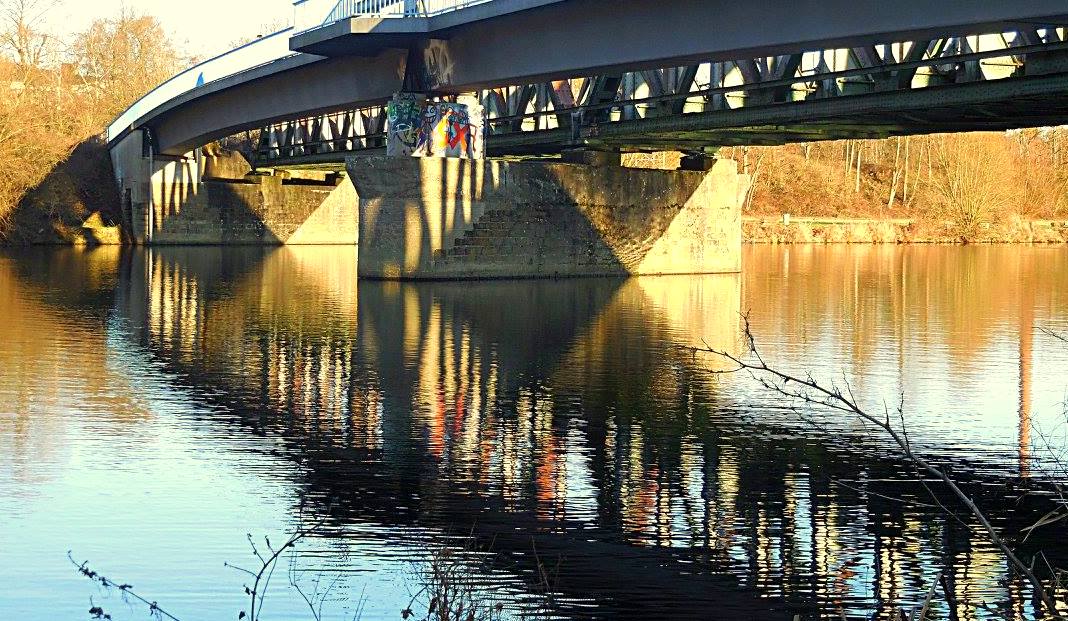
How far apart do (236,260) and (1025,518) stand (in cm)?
4744

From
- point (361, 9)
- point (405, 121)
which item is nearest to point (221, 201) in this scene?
point (405, 121)

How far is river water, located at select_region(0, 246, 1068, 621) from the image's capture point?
351 inches

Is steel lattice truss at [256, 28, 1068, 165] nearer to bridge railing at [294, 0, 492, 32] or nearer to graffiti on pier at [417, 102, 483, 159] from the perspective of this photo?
graffiti on pier at [417, 102, 483, 159]

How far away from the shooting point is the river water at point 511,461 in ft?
29.2

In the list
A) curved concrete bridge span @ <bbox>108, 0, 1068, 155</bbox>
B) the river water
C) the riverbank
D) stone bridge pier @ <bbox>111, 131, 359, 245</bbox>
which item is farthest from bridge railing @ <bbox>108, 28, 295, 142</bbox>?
the riverbank

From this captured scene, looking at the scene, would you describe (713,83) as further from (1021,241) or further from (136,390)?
(1021,241)

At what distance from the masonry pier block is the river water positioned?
985 cm

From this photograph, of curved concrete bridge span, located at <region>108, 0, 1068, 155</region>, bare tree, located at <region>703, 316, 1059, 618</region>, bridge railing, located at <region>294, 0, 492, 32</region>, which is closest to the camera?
bare tree, located at <region>703, 316, 1059, 618</region>

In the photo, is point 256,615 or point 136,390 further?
point 136,390

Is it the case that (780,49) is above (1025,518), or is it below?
above

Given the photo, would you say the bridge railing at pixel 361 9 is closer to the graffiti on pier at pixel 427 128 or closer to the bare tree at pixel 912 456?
the graffiti on pier at pixel 427 128

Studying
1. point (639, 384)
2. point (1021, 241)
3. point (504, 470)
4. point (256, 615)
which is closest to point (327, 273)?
point (639, 384)

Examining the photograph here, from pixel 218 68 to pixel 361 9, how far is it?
54.2ft

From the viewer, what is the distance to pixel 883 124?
35406 mm
